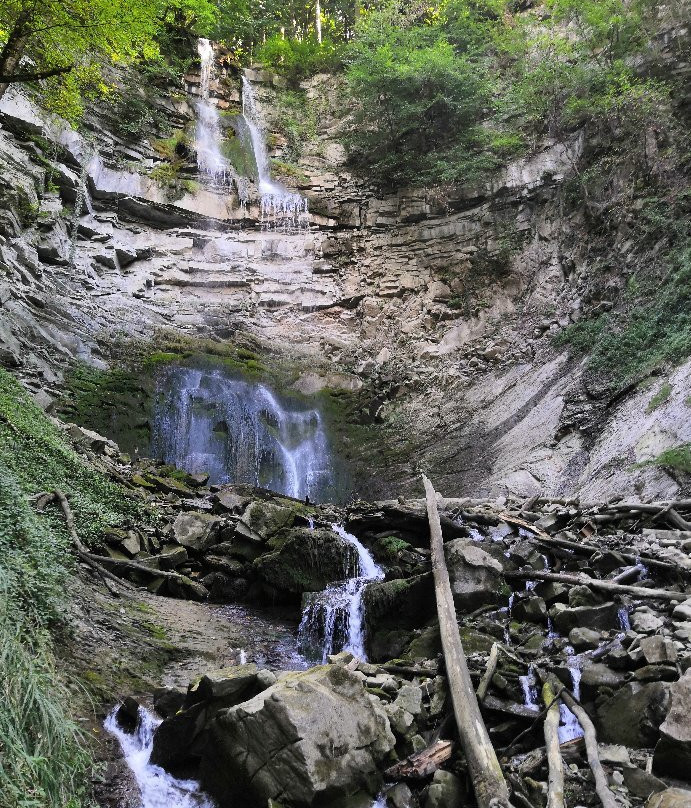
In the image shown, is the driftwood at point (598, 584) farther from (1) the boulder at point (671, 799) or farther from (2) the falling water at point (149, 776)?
(2) the falling water at point (149, 776)

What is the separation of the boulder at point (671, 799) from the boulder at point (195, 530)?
6.95 m

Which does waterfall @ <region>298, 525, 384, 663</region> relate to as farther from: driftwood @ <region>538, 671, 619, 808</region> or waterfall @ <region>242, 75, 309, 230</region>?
waterfall @ <region>242, 75, 309, 230</region>

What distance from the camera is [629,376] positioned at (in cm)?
1191

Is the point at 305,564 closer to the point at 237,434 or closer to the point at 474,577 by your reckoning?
the point at 474,577

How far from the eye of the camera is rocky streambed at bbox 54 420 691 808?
147 inches

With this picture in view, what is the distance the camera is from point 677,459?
8570 mm

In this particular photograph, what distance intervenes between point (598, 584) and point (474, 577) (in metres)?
1.28

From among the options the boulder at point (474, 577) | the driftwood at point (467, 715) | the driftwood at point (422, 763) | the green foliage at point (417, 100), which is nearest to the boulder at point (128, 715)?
the driftwood at point (422, 763)

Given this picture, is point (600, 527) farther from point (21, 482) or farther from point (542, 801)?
point (21, 482)

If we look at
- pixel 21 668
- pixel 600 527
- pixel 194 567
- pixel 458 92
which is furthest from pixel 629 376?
pixel 458 92

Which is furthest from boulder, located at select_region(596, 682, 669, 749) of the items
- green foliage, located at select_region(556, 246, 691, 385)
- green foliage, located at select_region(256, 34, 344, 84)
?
green foliage, located at select_region(256, 34, 344, 84)

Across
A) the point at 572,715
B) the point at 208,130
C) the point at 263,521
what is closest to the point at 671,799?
the point at 572,715

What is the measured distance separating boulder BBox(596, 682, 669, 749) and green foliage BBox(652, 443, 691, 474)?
5.52 metres

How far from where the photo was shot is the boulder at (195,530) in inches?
343
